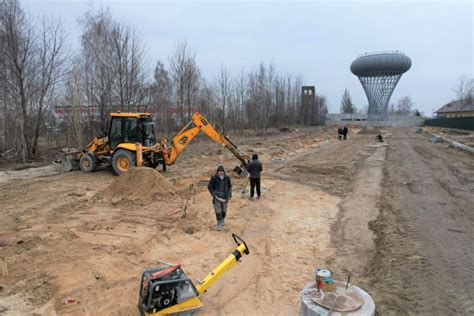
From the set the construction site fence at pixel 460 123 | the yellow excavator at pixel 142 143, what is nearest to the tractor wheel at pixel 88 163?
the yellow excavator at pixel 142 143

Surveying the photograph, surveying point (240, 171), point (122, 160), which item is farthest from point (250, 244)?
point (122, 160)

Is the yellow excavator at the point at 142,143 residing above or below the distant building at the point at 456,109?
below

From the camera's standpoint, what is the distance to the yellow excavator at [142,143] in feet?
48.5

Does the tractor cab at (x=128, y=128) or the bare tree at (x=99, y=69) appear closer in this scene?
the tractor cab at (x=128, y=128)

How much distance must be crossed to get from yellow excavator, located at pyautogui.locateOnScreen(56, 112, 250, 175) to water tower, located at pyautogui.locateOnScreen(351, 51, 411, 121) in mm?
82831

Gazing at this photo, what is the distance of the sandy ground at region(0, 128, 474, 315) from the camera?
5367 millimetres

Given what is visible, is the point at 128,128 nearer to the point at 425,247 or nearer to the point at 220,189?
the point at 220,189

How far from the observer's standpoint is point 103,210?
10.1m

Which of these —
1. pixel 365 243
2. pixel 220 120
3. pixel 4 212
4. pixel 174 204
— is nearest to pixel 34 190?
pixel 4 212

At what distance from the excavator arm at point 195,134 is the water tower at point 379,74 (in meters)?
83.0

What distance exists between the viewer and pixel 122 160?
49.5 feet

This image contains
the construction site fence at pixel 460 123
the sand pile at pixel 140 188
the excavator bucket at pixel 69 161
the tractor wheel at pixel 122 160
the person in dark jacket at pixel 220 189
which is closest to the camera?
the person in dark jacket at pixel 220 189

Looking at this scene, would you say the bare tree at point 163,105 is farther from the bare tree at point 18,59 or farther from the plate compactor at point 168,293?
the plate compactor at point 168,293

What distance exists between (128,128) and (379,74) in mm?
86570
